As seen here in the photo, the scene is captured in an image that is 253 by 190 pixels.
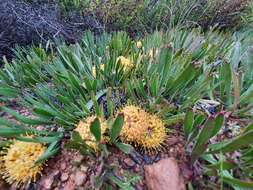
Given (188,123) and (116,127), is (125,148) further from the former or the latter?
(188,123)

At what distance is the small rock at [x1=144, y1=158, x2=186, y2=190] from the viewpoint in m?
1.32

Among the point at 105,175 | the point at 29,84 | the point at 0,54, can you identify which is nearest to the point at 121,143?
the point at 105,175

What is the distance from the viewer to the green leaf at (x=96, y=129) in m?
1.21

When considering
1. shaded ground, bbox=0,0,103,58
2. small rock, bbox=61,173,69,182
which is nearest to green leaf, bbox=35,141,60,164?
small rock, bbox=61,173,69,182

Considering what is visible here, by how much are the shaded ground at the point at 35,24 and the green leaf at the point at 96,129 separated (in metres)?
1.48

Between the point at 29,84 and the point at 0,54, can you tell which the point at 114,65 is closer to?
the point at 29,84

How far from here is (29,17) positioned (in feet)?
9.45

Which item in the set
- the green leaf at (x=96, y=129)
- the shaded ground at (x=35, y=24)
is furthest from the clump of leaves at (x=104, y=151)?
the shaded ground at (x=35, y=24)

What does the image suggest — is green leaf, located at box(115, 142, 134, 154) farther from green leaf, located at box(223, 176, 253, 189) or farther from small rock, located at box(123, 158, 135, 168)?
green leaf, located at box(223, 176, 253, 189)

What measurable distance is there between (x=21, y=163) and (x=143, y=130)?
1.87 ft

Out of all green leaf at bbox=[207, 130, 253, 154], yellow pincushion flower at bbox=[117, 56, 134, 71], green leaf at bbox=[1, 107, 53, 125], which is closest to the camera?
green leaf at bbox=[207, 130, 253, 154]

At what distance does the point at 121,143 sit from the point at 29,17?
6.46 ft

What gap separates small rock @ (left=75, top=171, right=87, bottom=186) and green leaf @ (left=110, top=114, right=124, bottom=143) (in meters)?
0.20

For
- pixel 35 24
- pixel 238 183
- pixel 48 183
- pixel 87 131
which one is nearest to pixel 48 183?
pixel 48 183
